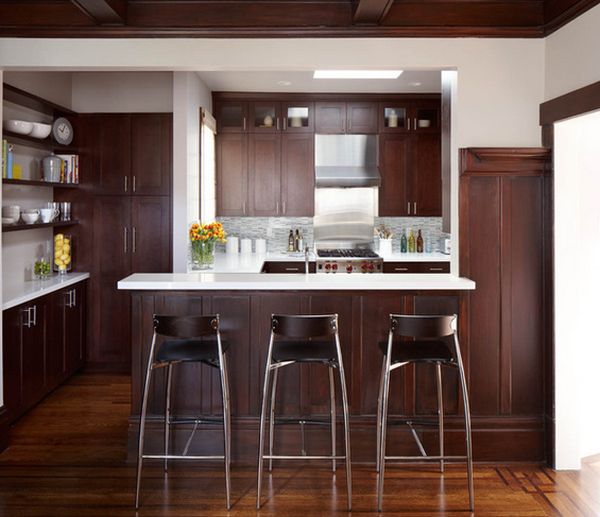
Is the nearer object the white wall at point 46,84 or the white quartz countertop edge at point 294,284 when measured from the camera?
the white quartz countertop edge at point 294,284

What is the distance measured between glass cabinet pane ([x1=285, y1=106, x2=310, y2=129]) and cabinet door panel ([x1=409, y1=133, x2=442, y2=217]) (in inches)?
46.3

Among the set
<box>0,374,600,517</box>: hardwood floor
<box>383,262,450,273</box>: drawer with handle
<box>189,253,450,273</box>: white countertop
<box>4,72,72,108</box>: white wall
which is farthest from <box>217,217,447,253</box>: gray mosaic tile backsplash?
<box>0,374,600,517</box>: hardwood floor

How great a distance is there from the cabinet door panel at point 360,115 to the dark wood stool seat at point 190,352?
3.94m

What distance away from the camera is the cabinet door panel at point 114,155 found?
6.21 m

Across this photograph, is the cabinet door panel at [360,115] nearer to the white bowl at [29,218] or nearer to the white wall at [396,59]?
the white wall at [396,59]

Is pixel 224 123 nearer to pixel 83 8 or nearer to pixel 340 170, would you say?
pixel 340 170

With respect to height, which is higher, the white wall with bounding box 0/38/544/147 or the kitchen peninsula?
the white wall with bounding box 0/38/544/147

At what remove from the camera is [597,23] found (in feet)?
11.6

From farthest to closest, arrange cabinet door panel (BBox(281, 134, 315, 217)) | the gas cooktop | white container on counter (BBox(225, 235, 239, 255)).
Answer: white container on counter (BBox(225, 235, 239, 255)) < cabinet door panel (BBox(281, 134, 315, 217)) < the gas cooktop

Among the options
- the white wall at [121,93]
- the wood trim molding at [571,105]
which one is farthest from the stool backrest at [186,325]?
the white wall at [121,93]

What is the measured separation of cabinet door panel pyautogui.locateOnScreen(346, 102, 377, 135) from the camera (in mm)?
7195

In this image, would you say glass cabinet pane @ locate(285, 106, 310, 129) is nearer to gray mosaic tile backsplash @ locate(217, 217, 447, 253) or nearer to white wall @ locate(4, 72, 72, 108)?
gray mosaic tile backsplash @ locate(217, 217, 447, 253)

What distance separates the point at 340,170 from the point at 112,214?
2.46 m

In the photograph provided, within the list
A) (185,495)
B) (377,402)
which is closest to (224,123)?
(377,402)
